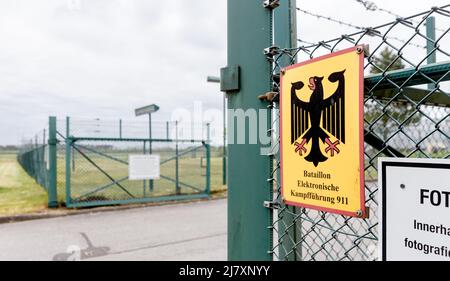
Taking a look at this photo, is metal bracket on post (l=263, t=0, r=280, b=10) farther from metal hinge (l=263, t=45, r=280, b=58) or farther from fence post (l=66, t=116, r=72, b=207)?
fence post (l=66, t=116, r=72, b=207)

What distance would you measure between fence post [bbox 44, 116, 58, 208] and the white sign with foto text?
801 cm

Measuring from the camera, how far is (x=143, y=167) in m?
8.85

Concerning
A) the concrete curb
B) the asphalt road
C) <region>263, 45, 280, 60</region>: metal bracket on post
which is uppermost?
<region>263, 45, 280, 60</region>: metal bracket on post

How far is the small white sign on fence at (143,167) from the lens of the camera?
8695 millimetres

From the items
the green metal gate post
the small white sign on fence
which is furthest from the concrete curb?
the green metal gate post

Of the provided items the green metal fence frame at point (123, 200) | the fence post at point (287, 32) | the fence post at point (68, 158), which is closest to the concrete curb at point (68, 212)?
the green metal fence frame at point (123, 200)

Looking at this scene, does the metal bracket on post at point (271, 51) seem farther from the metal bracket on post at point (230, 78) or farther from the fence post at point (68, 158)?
the fence post at point (68, 158)

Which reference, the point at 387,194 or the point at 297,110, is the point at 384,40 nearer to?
the point at 297,110

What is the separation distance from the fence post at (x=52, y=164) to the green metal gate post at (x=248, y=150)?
23.8 feet

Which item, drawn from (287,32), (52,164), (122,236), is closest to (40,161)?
(52,164)

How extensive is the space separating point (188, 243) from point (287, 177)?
4.28 m

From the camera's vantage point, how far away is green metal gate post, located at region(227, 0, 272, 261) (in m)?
1.44

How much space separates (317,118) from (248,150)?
1.38 feet
